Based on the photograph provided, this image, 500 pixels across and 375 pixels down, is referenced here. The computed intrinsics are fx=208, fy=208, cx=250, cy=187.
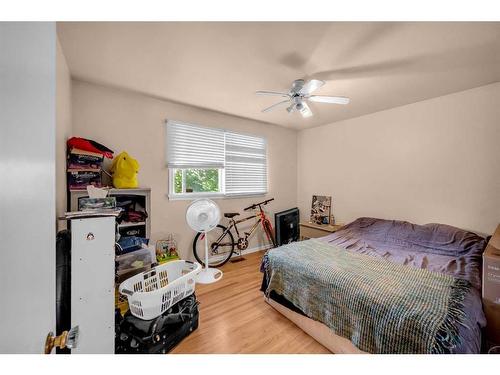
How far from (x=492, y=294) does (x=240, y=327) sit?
6.12ft

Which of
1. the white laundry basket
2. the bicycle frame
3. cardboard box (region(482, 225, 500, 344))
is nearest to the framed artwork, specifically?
the bicycle frame

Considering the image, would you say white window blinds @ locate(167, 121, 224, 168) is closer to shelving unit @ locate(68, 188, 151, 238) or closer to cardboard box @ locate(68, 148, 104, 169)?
shelving unit @ locate(68, 188, 151, 238)

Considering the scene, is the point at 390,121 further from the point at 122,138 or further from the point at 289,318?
the point at 122,138

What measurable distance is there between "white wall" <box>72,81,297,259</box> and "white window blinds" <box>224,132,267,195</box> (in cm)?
19

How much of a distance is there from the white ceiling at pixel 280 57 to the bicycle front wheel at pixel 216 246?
2003 millimetres

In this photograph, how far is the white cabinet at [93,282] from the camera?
1.25 m

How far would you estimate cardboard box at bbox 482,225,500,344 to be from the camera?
4.59ft

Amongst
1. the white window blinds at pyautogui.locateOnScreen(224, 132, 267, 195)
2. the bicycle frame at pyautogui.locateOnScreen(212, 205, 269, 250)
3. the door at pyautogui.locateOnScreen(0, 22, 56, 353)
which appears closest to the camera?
the door at pyautogui.locateOnScreen(0, 22, 56, 353)

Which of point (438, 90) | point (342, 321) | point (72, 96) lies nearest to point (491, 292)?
point (342, 321)

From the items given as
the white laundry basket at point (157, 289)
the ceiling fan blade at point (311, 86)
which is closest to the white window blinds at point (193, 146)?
the white laundry basket at point (157, 289)

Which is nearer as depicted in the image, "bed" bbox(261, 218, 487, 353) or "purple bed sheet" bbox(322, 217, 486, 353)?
"bed" bbox(261, 218, 487, 353)

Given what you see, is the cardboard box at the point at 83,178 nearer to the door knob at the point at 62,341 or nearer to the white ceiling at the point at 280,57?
the white ceiling at the point at 280,57

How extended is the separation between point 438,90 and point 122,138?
391cm

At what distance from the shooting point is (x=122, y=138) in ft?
8.47
